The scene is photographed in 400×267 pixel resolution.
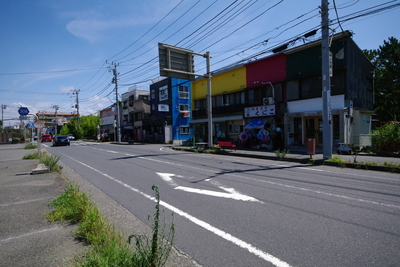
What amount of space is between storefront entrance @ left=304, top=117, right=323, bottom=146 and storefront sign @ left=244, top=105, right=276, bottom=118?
2.64 meters

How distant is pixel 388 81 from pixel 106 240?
1330 inches

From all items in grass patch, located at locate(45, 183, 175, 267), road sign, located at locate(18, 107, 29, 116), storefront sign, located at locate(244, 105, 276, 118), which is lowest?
grass patch, located at locate(45, 183, 175, 267)

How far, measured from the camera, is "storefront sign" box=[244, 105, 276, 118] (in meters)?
19.6

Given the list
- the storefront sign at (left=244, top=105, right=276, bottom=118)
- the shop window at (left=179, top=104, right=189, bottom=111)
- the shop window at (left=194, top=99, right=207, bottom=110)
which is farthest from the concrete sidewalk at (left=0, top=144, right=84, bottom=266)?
the shop window at (left=179, top=104, right=189, bottom=111)

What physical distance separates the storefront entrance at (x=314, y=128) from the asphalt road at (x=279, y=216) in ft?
32.4

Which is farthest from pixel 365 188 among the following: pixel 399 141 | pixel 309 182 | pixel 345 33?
pixel 345 33

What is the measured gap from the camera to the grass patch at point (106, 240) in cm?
274

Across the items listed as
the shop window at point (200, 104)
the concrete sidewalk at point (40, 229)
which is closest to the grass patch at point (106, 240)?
the concrete sidewalk at point (40, 229)

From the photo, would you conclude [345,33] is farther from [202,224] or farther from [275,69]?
[202,224]

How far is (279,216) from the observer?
15.1 feet

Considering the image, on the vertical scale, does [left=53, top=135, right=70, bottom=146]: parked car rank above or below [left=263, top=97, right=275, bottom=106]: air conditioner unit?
below

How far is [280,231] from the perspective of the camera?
3941 mm

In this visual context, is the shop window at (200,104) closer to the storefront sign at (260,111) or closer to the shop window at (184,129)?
the shop window at (184,129)

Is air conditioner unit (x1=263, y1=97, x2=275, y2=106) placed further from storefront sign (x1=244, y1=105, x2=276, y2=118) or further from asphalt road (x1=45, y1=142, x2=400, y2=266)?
asphalt road (x1=45, y1=142, x2=400, y2=266)
